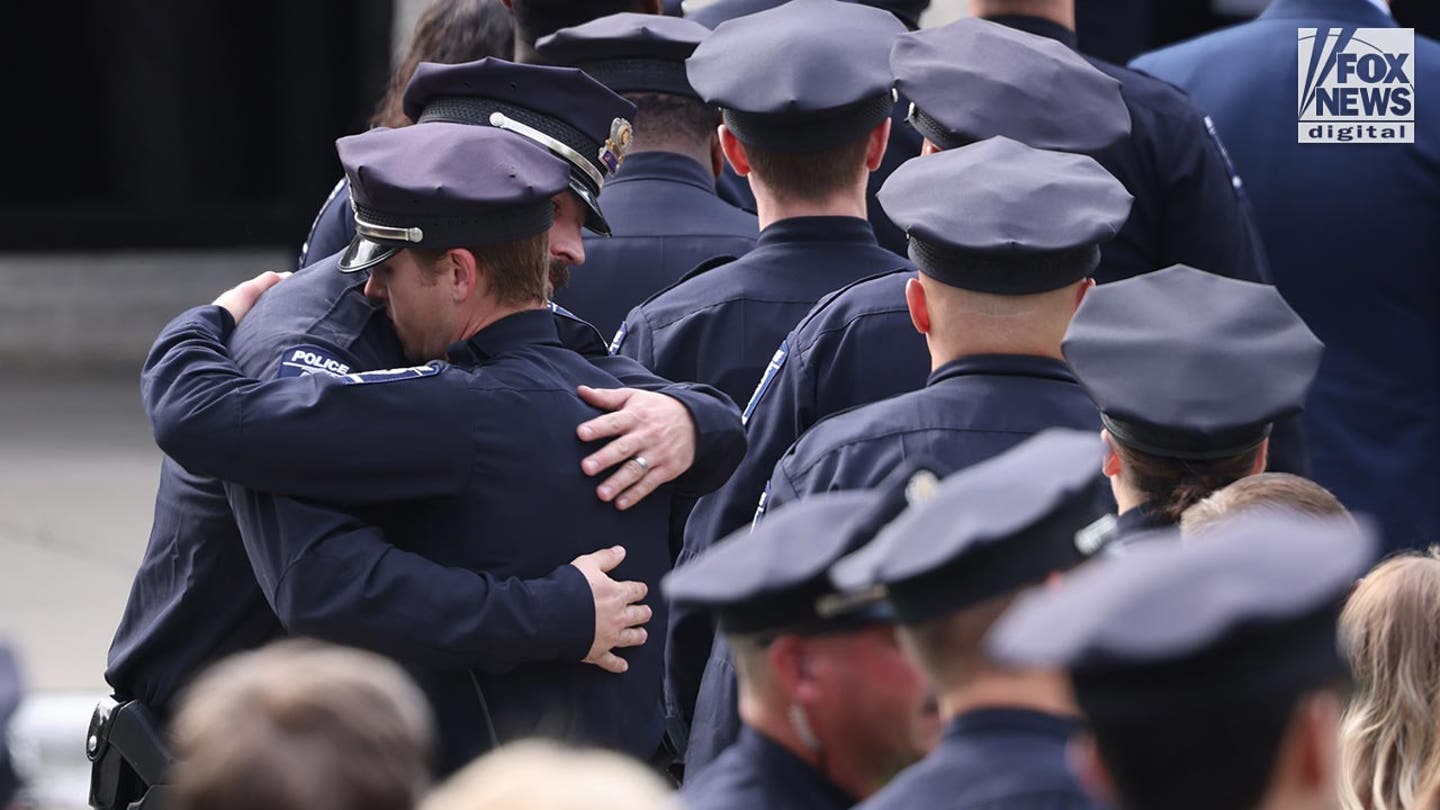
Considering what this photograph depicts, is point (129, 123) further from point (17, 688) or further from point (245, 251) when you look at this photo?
point (17, 688)

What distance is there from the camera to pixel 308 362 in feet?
9.59

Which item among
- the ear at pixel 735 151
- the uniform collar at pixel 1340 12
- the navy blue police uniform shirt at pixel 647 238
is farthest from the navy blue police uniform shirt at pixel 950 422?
the uniform collar at pixel 1340 12

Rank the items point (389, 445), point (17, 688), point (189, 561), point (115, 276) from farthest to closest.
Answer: point (115, 276) → point (189, 561) → point (389, 445) → point (17, 688)

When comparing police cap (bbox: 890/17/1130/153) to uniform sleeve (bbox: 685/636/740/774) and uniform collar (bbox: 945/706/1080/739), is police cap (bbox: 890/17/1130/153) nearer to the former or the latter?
uniform sleeve (bbox: 685/636/740/774)

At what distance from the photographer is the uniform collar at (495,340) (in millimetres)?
2984

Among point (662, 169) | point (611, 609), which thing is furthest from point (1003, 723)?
point (662, 169)

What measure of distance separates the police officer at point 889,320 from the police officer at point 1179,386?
358mm

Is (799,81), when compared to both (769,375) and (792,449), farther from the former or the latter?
(792,449)

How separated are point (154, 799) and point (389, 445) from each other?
2.25 feet

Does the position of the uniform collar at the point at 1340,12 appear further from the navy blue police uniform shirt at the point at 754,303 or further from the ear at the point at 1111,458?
the ear at the point at 1111,458

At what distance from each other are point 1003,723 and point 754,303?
168cm

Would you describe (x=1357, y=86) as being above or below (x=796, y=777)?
below

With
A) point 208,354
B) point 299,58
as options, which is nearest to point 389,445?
point 208,354

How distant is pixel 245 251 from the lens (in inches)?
399
